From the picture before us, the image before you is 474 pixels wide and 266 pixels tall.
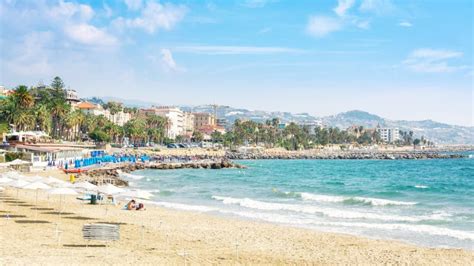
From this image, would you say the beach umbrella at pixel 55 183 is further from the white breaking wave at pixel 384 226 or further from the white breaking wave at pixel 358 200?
the white breaking wave at pixel 358 200

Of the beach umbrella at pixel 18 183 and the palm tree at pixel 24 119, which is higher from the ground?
the palm tree at pixel 24 119

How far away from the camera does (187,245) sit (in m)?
17.7

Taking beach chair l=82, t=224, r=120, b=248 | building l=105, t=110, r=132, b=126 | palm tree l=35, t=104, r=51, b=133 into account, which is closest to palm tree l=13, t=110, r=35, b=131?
palm tree l=35, t=104, r=51, b=133

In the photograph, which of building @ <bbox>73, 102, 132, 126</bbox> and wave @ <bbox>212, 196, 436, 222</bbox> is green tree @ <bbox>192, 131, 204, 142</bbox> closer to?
building @ <bbox>73, 102, 132, 126</bbox>

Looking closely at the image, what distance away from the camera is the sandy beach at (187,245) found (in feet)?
49.3

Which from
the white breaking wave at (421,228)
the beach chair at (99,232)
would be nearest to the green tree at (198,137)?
the white breaking wave at (421,228)

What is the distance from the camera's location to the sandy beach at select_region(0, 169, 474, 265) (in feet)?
49.3

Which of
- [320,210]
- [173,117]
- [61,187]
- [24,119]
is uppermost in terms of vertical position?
[173,117]

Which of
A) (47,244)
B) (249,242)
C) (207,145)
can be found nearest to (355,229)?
(249,242)

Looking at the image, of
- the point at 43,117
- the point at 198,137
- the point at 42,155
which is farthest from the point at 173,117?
the point at 42,155

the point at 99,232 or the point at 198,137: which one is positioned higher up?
the point at 198,137

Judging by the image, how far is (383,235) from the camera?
2197 cm

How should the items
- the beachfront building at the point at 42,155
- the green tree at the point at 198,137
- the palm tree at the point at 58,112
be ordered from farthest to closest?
the green tree at the point at 198,137
the palm tree at the point at 58,112
the beachfront building at the point at 42,155

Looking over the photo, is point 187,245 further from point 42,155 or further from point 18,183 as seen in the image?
point 42,155
